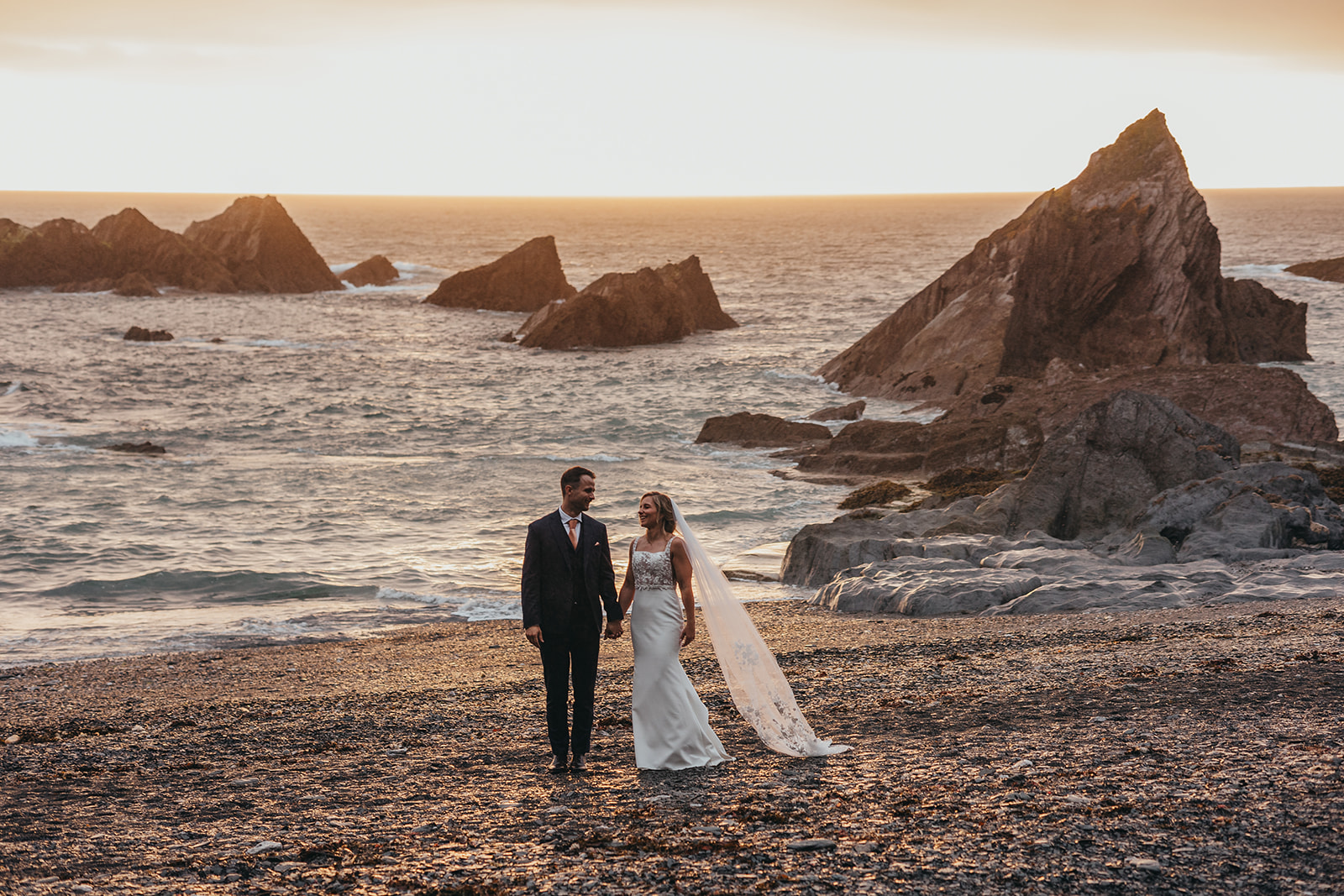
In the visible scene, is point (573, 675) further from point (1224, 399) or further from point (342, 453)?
point (342, 453)

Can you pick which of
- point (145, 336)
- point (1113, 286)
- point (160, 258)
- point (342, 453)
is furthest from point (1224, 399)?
point (160, 258)

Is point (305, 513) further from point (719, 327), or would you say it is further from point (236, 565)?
point (719, 327)

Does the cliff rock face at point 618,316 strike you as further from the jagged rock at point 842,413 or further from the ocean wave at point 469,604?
the ocean wave at point 469,604

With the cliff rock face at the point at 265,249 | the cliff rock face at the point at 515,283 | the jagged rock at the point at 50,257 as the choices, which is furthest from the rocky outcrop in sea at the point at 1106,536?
the jagged rock at the point at 50,257

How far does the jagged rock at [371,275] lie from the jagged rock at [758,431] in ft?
206

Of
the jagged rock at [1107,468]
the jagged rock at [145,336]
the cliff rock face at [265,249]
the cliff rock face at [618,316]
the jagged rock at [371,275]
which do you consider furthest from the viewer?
the jagged rock at [371,275]

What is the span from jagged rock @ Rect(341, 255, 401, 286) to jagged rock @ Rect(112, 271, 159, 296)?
52.1ft

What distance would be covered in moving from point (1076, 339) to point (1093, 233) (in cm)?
333

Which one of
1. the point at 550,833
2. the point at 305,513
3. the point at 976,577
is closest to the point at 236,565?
the point at 305,513

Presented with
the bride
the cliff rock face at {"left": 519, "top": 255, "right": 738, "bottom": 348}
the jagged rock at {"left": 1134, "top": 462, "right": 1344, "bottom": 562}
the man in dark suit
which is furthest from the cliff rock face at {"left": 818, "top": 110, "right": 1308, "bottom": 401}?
the man in dark suit

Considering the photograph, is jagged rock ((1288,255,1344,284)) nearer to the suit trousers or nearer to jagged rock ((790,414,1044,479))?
jagged rock ((790,414,1044,479))

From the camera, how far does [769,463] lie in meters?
28.4

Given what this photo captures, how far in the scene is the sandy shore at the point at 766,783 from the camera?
5.46m

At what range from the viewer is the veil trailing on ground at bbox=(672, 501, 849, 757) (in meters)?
7.54
